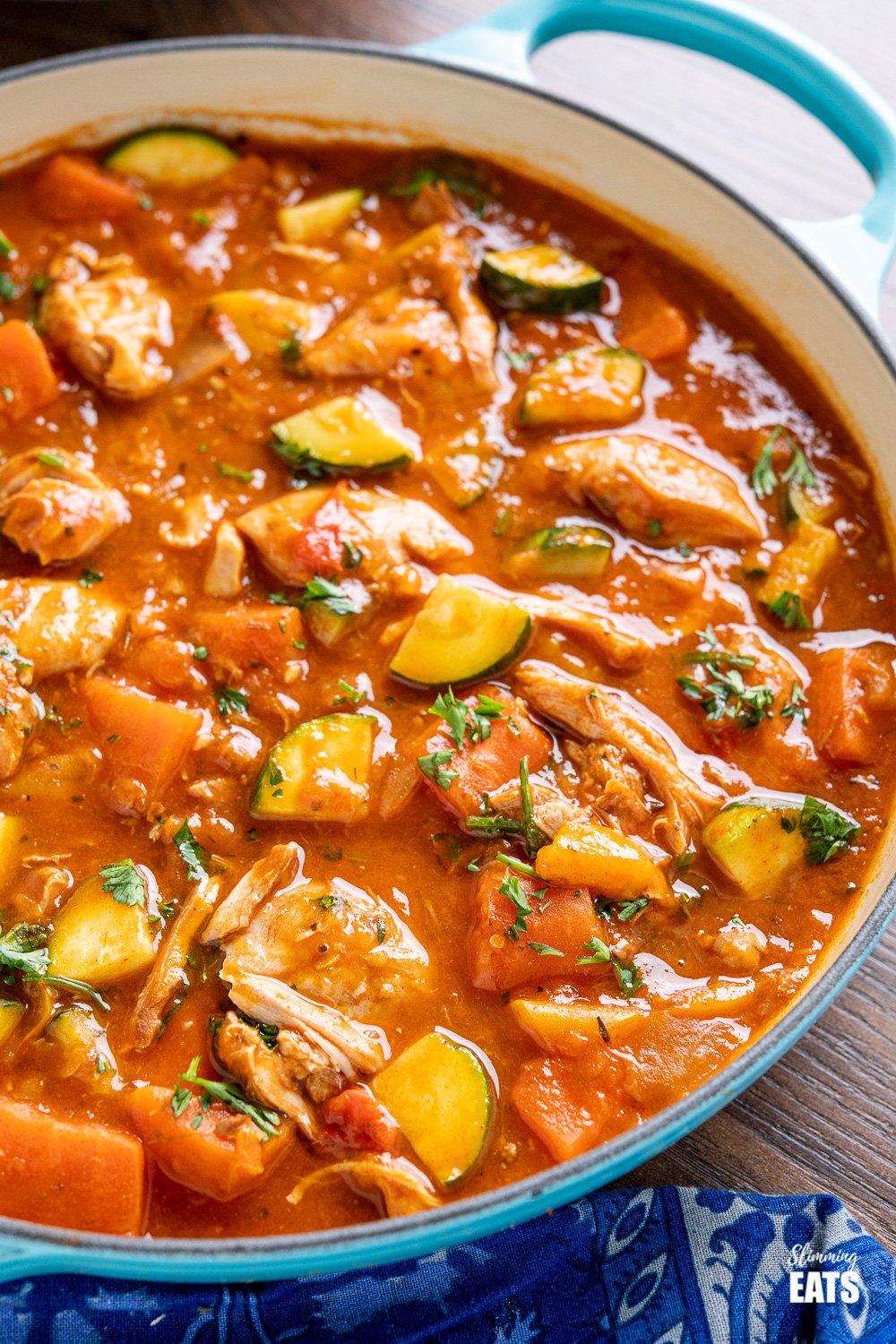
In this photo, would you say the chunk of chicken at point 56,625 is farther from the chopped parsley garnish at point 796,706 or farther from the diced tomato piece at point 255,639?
the chopped parsley garnish at point 796,706

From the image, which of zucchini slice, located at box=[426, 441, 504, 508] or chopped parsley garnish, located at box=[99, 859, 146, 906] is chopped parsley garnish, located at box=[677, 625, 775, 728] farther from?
chopped parsley garnish, located at box=[99, 859, 146, 906]

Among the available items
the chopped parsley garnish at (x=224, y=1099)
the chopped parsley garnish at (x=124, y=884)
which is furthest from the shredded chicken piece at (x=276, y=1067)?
the chopped parsley garnish at (x=124, y=884)

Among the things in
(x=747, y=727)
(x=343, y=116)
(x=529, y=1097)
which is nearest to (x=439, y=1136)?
(x=529, y=1097)

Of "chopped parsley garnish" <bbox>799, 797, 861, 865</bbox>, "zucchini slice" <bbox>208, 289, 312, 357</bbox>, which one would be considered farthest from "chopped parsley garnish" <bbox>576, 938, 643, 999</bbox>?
"zucchini slice" <bbox>208, 289, 312, 357</bbox>

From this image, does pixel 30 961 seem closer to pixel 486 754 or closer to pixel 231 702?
pixel 231 702

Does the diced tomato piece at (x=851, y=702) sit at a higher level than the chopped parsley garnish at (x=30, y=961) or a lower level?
higher

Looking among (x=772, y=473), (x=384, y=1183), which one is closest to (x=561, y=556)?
(x=772, y=473)
